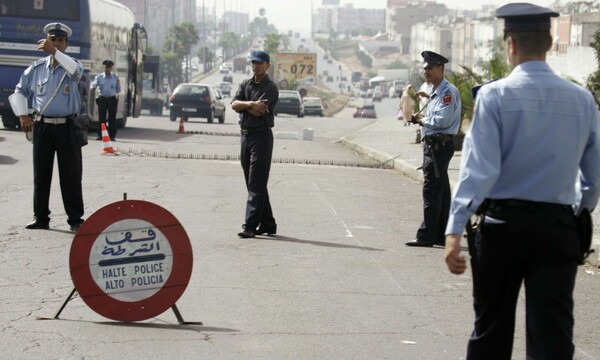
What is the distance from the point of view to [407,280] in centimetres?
1021

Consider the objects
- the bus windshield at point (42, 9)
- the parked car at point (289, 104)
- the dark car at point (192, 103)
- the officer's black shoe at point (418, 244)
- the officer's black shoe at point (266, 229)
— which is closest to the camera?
the officer's black shoe at point (418, 244)

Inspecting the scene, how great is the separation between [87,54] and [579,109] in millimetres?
25752

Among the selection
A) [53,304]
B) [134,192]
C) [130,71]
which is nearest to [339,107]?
[130,71]

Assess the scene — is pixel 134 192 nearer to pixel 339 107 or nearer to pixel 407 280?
pixel 407 280

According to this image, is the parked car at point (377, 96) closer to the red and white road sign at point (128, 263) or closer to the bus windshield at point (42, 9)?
the bus windshield at point (42, 9)

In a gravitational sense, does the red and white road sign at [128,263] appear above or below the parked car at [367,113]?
above

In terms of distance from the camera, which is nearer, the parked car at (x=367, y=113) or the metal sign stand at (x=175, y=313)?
the metal sign stand at (x=175, y=313)

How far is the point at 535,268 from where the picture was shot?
537 centimetres

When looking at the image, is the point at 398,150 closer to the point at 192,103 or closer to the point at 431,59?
the point at 431,59

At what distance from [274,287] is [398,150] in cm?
1883

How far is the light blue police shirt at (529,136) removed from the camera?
5.38 metres

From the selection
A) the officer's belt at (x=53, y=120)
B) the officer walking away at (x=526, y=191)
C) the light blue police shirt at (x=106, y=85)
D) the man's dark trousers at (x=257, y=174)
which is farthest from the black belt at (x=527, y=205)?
the light blue police shirt at (x=106, y=85)

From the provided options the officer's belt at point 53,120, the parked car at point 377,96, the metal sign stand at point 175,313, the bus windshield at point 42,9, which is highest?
the bus windshield at point 42,9

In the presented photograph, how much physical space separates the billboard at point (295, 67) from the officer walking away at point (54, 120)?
306ft
